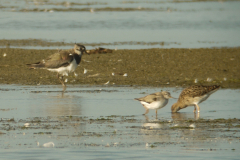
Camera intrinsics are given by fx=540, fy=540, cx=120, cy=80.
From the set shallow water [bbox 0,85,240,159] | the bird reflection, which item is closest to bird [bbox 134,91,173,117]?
shallow water [bbox 0,85,240,159]

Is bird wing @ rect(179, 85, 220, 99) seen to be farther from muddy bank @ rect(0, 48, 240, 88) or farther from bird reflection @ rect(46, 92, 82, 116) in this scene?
muddy bank @ rect(0, 48, 240, 88)

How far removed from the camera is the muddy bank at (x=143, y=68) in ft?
58.5

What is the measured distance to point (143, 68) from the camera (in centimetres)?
1992

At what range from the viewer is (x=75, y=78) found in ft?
60.2

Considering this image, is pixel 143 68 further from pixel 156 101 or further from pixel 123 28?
A: pixel 123 28

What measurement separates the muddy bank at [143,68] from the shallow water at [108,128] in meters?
2.52

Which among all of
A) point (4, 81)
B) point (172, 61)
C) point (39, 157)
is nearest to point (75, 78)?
point (4, 81)

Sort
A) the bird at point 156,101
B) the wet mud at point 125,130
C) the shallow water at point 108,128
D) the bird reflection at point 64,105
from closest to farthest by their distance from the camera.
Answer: the shallow water at point 108,128
the wet mud at point 125,130
the bird at point 156,101
the bird reflection at point 64,105

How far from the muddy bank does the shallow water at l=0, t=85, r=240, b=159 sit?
2.52 meters

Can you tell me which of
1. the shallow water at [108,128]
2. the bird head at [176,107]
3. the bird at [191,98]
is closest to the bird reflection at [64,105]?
the shallow water at [108,128]

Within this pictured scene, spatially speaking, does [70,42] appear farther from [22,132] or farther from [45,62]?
[22,132]

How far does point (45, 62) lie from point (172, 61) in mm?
5445

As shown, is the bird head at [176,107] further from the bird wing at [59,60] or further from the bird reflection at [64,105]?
the bird wing at [59,60]

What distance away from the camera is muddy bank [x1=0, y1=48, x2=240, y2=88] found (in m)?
17.8
